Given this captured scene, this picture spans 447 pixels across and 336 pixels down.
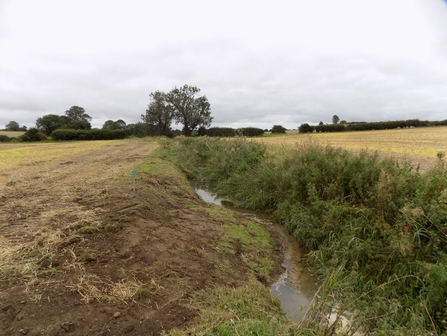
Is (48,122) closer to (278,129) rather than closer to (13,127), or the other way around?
(13,127)

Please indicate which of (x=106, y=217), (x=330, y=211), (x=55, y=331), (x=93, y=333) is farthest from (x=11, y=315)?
(x=330, y=211)

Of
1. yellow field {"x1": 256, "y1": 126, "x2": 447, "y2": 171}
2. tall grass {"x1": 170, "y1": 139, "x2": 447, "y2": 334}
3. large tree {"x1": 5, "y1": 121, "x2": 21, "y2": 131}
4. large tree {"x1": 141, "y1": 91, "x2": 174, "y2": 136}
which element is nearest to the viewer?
tall grass {"x1": 170, "y1": 139, "x2": 447, "y2": 334}

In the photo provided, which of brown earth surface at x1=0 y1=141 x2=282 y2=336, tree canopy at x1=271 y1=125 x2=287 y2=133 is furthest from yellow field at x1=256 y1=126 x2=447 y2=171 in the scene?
tree canopy at x1=271 y1=125 x2=287 y2=133

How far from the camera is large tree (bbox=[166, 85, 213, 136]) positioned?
52531 mm

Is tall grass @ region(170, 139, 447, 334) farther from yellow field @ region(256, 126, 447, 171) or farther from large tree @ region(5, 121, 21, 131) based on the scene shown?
large tree @ region(5, 121, 21, 131)

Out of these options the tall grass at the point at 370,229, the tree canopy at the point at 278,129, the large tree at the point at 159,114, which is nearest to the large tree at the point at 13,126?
the large tree at the point at 159,114

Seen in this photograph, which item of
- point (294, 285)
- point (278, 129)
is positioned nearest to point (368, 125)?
point (278, 129)

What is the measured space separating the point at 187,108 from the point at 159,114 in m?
5.78

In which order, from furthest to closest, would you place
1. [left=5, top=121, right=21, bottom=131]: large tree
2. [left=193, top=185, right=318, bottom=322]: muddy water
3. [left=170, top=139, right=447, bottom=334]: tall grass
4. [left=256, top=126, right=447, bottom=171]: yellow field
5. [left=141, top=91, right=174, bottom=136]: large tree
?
[left=5, top=121, right=21, bottom=131]: large tree < [left=141, top=91, right=174, bottom=136]: large tree < [left=256, top=126, right=447, bottom=171]: yellow field < [left=193, top=185, right=318, bottom=322]: muddy water < [left=170, top=139, right=447, bottom=334]: tall grass

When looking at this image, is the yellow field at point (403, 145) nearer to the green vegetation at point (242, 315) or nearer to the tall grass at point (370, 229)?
the tall grass at point (370, 229)

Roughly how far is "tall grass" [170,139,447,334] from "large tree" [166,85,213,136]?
44632 mm

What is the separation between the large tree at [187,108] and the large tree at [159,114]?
1051mm

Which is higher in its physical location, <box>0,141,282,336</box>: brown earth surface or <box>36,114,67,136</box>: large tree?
<box>36,114,67,136</box>: large tree

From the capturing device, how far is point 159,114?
52.5 metres
